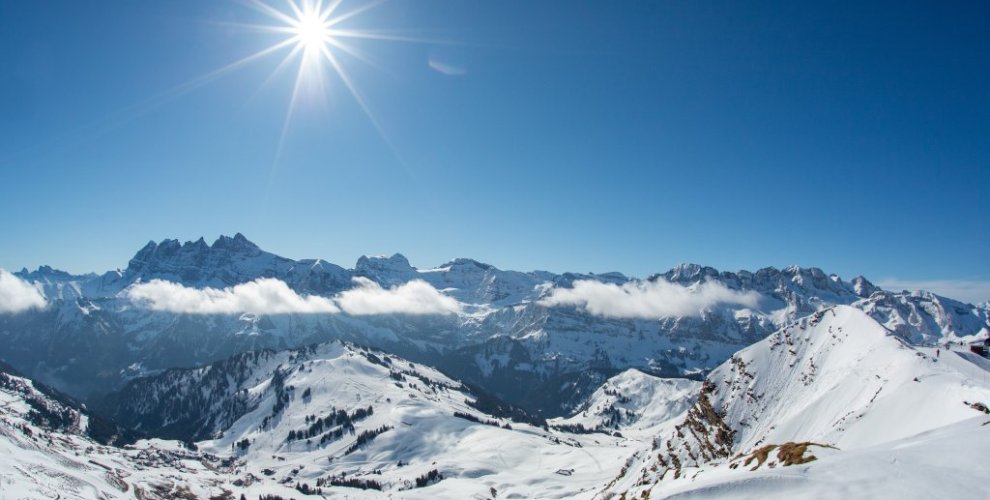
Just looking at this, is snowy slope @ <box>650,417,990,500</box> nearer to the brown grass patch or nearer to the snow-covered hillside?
the snow-covered hillside

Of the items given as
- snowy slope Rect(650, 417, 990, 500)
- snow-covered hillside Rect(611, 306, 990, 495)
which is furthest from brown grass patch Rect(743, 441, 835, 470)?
snowy slope Rect(650, 417, 990, 500)

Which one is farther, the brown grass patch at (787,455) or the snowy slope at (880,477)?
the brown grass patch at (787,455)

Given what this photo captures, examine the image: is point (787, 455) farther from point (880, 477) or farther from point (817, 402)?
point (817, 402)

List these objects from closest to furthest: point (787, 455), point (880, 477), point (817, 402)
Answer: point (880, 477) < point (787, 455) < point (817, 402)

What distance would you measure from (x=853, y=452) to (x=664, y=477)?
18381 millimetres

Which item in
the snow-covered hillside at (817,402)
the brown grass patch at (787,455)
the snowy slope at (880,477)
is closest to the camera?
the snowy slope at (880,477)

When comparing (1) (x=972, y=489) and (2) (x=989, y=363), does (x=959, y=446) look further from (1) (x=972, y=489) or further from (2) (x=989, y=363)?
(2) (x=989, y=363)

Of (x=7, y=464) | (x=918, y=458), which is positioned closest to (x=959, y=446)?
(x=918, y=458)

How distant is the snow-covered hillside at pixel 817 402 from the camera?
35.3m

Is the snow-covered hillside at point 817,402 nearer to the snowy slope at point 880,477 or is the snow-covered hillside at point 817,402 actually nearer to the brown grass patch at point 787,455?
the brown grass patch at point 787,455

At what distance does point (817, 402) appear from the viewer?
116 meters

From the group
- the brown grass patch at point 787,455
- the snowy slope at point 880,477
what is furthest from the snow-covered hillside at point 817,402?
the snowy slope at point 880,477

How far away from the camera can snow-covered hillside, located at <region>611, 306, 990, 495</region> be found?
3528 cm

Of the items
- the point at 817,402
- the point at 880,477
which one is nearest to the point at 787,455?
the point at 880,477
